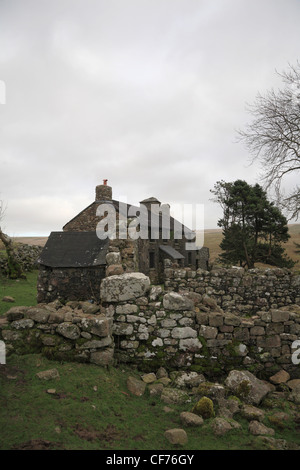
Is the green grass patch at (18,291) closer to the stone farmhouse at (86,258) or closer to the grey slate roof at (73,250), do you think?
the stone farmhouse at (86,258)

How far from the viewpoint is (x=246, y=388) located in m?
4.93

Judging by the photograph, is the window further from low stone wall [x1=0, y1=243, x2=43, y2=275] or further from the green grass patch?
the green grass patch

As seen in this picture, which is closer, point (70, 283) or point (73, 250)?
point (70, 283)

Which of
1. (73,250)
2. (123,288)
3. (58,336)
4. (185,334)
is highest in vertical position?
(73,250)

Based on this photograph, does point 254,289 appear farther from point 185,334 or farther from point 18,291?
point 18,291

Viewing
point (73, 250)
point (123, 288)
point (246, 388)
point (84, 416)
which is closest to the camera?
point (84, 416)

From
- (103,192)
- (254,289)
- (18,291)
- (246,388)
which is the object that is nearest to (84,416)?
(246,388)

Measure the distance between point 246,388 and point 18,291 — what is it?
13.6 m

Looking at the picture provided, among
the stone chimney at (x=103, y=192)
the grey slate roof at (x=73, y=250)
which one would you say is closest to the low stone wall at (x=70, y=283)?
the grey slate roof at (x=73, y=250)

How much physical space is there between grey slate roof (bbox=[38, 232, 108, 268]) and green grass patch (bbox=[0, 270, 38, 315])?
2116 millimetres

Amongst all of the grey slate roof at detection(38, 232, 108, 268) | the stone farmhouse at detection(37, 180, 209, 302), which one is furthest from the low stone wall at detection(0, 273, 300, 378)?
the grey slate roof at detection(38, 232, 108, 268)

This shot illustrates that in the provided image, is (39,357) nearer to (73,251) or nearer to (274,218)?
(73,251)

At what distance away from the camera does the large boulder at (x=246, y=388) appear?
483 centimetres

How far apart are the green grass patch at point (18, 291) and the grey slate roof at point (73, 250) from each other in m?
2.12
